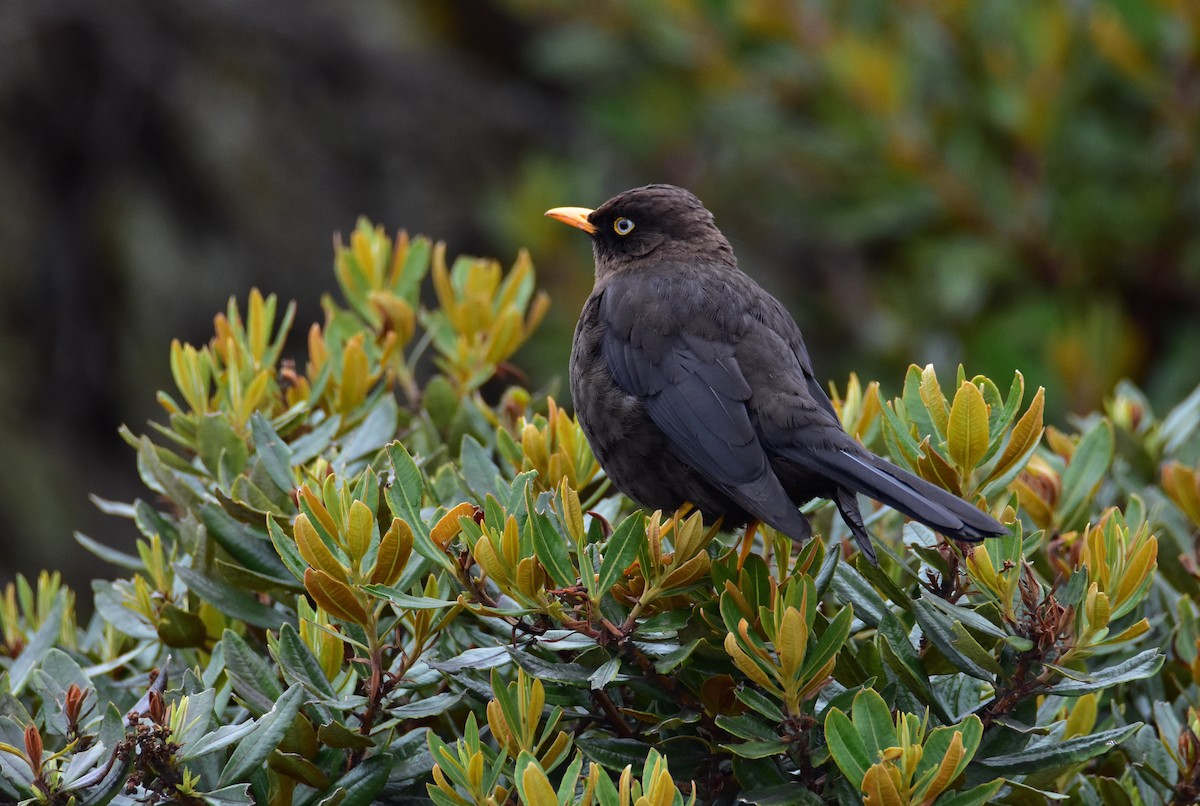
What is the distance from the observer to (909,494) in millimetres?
2643

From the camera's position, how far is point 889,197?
6449 millimetres

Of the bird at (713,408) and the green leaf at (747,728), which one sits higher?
the bird at (713,408)

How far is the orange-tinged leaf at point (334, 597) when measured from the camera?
7.79ft

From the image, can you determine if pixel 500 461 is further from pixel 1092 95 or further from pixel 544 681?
pixel 1092 95

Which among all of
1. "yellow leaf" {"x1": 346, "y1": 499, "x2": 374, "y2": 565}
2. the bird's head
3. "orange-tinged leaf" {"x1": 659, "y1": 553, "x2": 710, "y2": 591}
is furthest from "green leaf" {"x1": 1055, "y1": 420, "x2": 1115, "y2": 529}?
"yellow leaf" {"x1": 346, "y1": 499, "x2": 374, "y2": 565}

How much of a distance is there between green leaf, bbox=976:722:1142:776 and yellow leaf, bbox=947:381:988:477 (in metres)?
0.60

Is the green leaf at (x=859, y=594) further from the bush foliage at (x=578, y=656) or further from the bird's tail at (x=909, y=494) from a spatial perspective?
the bird's tail at (x=909, y=494)

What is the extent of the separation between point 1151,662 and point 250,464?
210 centimetres

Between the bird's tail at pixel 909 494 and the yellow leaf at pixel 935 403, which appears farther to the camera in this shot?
the yellow leaf at pixel 935 403

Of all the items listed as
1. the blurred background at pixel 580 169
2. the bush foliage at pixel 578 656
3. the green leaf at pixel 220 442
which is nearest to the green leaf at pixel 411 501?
the bush foliage at pixel 578 656

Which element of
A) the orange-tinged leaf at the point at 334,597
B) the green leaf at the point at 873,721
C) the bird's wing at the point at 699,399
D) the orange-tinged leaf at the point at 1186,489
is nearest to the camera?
the green leaf at the point at 873,721

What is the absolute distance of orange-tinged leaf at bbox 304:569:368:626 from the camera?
93.5 inches

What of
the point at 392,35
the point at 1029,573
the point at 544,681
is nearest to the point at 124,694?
the point at 544,681

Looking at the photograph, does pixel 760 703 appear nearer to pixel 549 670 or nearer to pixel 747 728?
pixel 747 728
